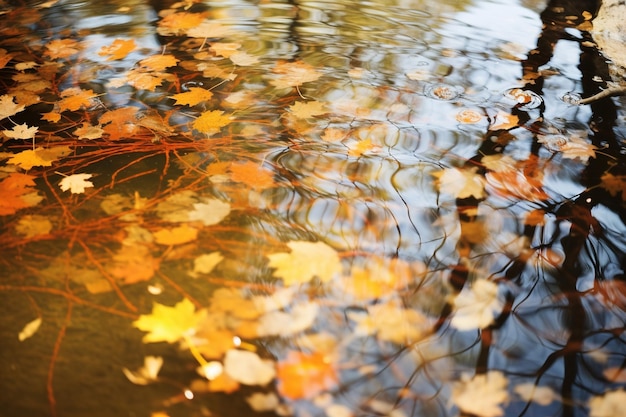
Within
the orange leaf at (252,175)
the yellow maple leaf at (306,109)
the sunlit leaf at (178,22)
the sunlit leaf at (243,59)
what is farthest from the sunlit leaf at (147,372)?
the sunlit leaf at (178,22)

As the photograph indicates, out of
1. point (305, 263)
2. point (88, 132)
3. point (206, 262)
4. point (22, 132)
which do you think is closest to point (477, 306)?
point (305, 263)

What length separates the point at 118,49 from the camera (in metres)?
2.94

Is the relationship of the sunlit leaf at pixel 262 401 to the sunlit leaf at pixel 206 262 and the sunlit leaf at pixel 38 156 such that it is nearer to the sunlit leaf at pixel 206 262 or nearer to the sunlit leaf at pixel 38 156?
the sunlit leaf at pixel 206 262

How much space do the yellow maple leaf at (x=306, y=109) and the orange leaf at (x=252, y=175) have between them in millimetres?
432

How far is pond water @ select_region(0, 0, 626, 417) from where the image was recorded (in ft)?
4.42

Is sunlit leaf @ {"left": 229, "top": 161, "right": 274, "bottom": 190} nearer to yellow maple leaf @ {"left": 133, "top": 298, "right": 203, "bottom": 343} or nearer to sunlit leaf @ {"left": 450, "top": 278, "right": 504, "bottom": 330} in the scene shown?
yellow maple leaf @ {"left": 133, "top": 298, "right": 203, "bottom": 343}

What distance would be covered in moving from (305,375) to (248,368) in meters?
0.16

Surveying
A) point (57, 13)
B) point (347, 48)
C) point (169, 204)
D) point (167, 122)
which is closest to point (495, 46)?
point (347, 48)

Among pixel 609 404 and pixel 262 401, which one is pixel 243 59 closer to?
pixel 262 401

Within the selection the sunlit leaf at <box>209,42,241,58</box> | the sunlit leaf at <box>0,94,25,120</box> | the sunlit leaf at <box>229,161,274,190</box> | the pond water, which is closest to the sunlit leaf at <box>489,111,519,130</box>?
the pond water

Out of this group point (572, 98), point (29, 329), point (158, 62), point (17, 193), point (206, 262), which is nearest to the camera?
point (29, 329)

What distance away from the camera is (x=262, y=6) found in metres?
3.46

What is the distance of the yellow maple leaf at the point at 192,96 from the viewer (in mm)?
2432

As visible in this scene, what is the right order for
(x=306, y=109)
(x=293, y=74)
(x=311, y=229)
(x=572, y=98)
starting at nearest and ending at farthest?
(x=311, y=229) → (x=306, y=109) → (x=572, y=98) → (x=293, y=74)
